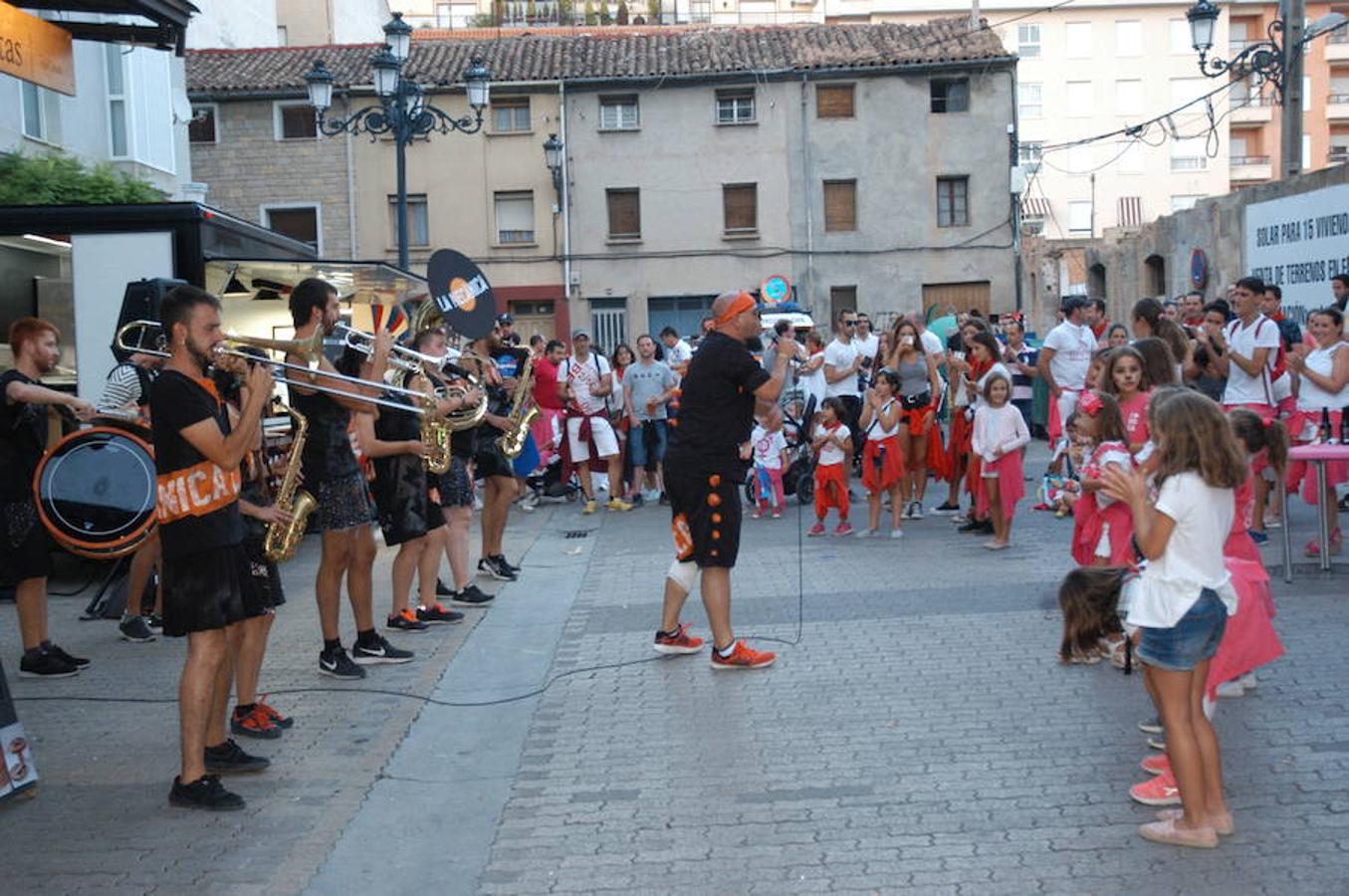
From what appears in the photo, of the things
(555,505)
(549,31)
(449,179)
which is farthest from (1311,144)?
(555,505)

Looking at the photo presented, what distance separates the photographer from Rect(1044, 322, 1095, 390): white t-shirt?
12758mm

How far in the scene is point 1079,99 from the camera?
65875 mm

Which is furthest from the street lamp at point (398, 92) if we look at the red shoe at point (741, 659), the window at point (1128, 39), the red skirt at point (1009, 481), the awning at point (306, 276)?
the window at point (1128, 39)

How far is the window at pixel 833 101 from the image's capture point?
40406 millimetres

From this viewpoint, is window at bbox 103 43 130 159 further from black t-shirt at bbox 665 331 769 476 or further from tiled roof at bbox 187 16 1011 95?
tiled roof at bbox 187 16 1011 95

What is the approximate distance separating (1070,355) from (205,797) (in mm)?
9035

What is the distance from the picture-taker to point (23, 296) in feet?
46.3

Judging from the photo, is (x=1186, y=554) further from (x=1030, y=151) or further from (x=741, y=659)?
(x=1030, y=151)

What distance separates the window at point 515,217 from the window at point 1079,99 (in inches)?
1338

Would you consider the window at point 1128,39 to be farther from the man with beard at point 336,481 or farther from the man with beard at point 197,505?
the man with beard at point 197,505

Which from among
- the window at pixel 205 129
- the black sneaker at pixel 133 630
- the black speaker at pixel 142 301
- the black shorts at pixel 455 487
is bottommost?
the black sneaker at pixel 133 630

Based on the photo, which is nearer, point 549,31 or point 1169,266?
point 1169,266

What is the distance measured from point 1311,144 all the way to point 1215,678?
66.7 meters

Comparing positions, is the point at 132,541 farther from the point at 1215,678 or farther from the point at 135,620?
the point at 1215,678
